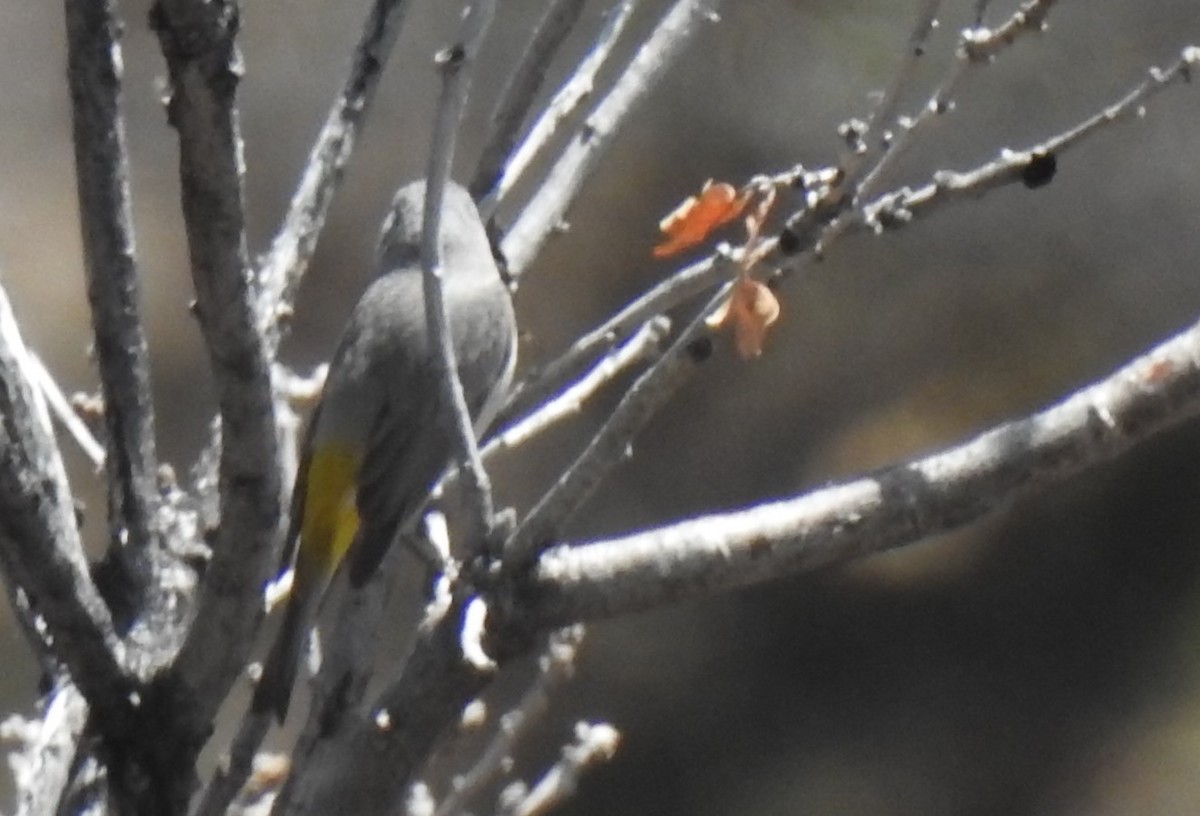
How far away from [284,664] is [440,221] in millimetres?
574

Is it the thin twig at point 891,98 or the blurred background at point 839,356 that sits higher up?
the thin twig at point 891,98

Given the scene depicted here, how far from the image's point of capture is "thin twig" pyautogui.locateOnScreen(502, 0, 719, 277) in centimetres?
163

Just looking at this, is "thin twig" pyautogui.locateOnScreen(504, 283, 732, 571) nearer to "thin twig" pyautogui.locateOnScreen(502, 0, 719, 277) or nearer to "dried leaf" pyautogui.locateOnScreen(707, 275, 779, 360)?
"dried leaf" pyautogui.locateOnScreen(707, 275, 779, 360)


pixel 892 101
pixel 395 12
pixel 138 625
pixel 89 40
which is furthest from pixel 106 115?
pixel 892 101

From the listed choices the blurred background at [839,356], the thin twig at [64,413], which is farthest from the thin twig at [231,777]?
the blurred background at [839,356]

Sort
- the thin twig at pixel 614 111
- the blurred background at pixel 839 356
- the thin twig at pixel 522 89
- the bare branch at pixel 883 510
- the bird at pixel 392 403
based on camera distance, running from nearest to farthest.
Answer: the bare branch at pixel 883 510, the thin twig at pixel 522 89, the thin twig at pixel 614 111, the bird at pixel 392 403, the blurred background at pixel 839 356

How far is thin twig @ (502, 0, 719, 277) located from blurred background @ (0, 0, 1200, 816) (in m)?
1.15

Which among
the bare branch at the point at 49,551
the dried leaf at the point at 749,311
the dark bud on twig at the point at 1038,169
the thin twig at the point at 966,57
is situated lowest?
the bare branch at the point at 49,551

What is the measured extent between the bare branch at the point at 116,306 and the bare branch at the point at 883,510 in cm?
43

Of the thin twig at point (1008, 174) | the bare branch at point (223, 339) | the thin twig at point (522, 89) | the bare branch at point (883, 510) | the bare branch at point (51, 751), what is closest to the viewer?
the bare branch at point (223, 339)

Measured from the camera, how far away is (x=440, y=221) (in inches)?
44.6

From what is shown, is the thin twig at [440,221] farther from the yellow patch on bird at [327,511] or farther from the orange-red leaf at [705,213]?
the yellow patch on bird at [327,511]

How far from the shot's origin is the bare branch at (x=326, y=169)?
154 centimetres

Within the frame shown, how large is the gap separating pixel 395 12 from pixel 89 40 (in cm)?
36
